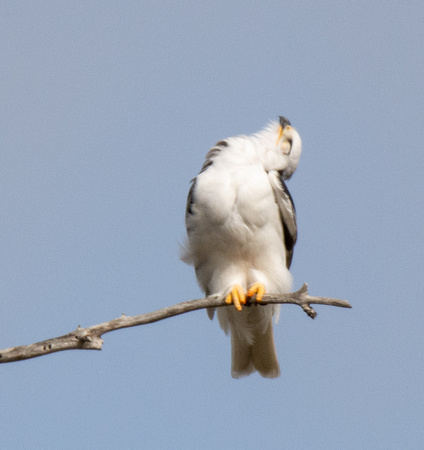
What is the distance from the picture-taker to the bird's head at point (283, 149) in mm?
8398

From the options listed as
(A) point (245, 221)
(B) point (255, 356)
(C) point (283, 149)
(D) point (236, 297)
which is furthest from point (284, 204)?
(B) point (255, 356)

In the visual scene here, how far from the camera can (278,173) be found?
8.38 metres

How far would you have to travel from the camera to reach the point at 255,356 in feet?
30.2

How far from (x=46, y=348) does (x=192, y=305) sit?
129cm

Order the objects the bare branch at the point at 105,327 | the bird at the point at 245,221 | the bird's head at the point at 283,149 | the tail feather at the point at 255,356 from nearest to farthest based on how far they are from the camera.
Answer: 1. the bare branch at the point at 105,327
2. the bird at the point at 245,221
3. the bird's head at the point at 283,149
4. the tail feather at the point at 255,356

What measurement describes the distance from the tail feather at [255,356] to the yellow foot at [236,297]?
1216 mm

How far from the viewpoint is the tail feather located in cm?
912

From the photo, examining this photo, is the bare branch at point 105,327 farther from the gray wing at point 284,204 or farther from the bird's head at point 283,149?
the bird's head at point 283,149

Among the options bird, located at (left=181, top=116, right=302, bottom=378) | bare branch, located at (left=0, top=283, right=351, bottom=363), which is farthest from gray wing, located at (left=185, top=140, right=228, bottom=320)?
bare branch, located at (left=0, top=283, right=351, bottom=363)

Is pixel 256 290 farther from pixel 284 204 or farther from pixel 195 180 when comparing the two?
pixel 195 180

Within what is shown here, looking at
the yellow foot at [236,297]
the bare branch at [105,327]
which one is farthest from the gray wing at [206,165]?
the bare branch at [105,327]

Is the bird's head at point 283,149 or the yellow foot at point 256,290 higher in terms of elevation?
the bird's head at point 283,149

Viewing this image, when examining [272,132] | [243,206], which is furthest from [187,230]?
[272,132]

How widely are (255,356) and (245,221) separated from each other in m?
2.08
